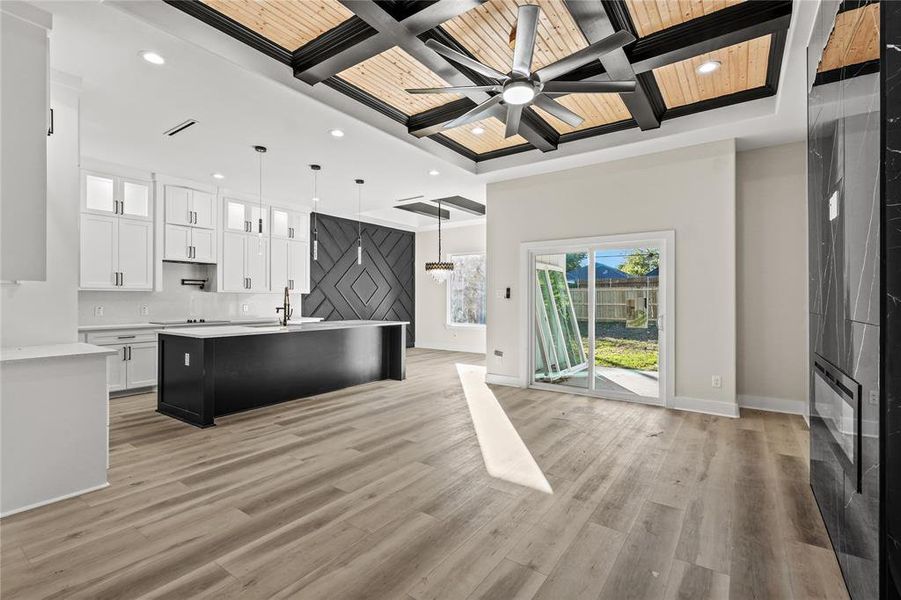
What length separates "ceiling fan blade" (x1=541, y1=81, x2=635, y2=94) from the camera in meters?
3.10

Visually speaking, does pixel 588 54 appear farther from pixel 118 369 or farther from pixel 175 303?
pixel 175 303

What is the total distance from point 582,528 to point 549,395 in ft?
10.6

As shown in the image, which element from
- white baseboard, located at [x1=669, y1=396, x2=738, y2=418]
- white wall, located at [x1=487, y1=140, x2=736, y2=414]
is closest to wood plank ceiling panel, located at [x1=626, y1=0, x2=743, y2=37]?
white wall, located at [x1=487, y1=140, x2=736, y2=414]

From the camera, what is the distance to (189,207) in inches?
247

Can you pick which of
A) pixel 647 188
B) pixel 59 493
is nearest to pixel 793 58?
pixel 647 188

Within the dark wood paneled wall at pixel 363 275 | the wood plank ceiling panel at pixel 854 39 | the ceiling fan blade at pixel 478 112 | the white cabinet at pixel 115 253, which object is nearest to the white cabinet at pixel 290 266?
the dark wood paneled wall at pixel 363 275

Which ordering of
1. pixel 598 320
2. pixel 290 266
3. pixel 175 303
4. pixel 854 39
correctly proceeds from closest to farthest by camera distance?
pixel 854 39
pixel 598 320
pixel 175 303
pixel 290 266

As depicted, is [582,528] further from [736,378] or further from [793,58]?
[793,58]

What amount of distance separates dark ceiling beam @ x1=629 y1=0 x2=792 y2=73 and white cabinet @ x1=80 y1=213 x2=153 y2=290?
20.9 ft

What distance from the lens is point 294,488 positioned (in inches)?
107

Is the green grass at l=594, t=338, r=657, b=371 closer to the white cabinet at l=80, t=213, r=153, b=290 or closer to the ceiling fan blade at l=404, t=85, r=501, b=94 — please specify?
the ceiling fan blade at l=404, t=85, r=501, b=94

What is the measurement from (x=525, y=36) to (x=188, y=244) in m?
5.82

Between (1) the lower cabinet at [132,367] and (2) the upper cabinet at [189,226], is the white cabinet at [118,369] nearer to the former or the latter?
(1) the lower cabinet at [132,367]

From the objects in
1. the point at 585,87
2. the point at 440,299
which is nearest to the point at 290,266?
the point at 440,299
